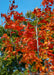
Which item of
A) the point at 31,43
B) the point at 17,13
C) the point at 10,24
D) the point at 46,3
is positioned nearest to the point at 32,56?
the point at 31,43

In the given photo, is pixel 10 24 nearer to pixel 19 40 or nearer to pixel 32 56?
pixel 19 40

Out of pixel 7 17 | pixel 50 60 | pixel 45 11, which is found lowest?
pixel 50 60

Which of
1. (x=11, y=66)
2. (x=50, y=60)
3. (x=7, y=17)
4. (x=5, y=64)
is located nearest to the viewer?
(x=50, y=60)

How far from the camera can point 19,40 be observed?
4.06 metres

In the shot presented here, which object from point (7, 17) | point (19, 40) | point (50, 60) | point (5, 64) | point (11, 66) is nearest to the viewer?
point (50, 60)

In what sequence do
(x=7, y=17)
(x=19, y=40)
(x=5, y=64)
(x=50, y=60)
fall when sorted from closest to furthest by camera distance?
(x=50, y=60) < (x=7, y=17) < (x=19, y=40) < (x=5, y=64)

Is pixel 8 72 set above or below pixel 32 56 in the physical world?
below

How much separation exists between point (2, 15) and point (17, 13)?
0.51 metres

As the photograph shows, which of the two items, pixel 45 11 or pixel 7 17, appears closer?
pixel 7 17

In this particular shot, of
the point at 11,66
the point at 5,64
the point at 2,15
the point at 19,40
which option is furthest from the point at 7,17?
the point at 11,66

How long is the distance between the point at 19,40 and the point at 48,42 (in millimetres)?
1071

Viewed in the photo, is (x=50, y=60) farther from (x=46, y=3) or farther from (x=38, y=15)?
(x=46, y=3)

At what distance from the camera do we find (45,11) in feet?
13.5

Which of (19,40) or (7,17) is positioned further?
(19,40)
